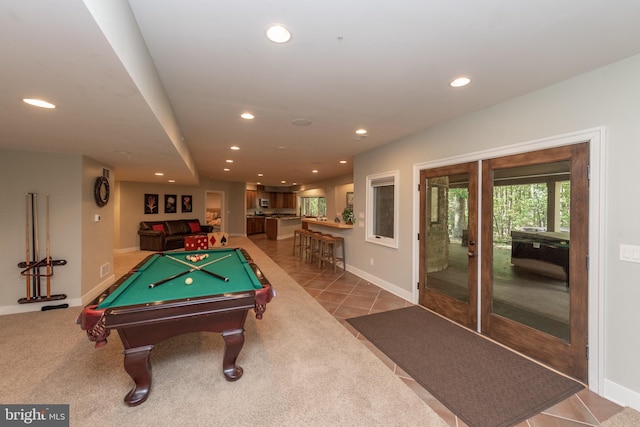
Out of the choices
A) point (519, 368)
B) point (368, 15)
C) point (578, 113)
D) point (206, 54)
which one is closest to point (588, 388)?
point (519, 368)

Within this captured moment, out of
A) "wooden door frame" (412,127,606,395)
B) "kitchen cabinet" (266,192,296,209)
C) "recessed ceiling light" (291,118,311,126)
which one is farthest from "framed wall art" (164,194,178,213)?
"wooden door frame" (412,127,606,395)

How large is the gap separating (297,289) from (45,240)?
3.65 m

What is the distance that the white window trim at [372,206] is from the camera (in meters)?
4.14

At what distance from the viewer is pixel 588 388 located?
2.04m

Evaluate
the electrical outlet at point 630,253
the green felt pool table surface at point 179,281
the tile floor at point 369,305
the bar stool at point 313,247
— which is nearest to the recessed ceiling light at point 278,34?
the green felt pool table surface at point 179,281

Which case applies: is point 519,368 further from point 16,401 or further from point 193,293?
point 16,401

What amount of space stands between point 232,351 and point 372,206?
3.61m

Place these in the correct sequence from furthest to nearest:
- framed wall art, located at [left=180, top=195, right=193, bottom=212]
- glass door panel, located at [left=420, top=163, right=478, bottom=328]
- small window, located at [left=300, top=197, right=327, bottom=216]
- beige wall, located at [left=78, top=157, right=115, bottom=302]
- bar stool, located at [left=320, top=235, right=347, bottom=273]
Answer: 1. small window, located at [left=300, top=197, right=327, bottom=216]
2. framed wall art, located at [left=180, top=195, right=193, bottom=212]
3. bar stool, located at [left=320, top=235, right=347, bottom=273]
4. beige wall, located at [left=78, top=157, right=115, bottom=302]
5. glass door panel, located at [left=420, top=163, right=478, bottom=328]

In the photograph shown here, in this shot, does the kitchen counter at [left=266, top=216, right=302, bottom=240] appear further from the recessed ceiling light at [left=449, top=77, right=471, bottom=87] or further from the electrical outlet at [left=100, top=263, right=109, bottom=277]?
the recessed ceiling light at [left=449, top=77, right=471, bottom=87]

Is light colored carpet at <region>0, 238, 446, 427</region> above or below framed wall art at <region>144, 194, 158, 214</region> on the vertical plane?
below

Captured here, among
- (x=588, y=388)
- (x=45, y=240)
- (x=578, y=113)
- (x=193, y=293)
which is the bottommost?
(x=588, y=388)

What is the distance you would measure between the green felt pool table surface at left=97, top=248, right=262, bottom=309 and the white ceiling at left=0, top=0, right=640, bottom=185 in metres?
1.42

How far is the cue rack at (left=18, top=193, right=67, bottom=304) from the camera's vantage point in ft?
11.0

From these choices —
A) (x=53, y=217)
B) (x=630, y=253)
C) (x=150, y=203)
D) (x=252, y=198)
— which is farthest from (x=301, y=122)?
(x=252, y=198)
